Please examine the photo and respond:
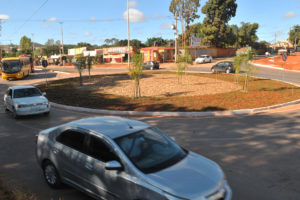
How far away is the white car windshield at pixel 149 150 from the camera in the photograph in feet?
14.1

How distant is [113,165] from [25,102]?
1009 centimetres

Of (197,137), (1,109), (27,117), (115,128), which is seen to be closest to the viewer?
(115,128)

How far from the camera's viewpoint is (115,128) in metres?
4.95

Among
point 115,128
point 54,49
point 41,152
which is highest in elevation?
point 54,49

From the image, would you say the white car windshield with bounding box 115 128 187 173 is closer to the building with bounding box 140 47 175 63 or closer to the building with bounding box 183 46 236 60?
the building with bounding box 140 47 175 63

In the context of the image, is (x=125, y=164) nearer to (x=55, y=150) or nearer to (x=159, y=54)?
(x=55, y=150)

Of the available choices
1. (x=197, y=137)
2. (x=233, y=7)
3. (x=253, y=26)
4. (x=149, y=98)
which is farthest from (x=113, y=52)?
(x=197, y=137)

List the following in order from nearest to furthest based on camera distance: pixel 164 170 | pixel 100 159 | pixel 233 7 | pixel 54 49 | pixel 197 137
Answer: pixel 164 170
pixel 100 159
pixel 197 137
pixel 233 7
pixel 54 49

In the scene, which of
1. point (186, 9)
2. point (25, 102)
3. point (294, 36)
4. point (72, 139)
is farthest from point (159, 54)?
point (294, 36)

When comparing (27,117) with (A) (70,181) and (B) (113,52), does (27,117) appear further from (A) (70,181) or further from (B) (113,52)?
(B) (113,52)

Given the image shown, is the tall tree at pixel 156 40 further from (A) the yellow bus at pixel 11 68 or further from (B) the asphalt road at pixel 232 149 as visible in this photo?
(B) the asphalt road at pixel 232 149

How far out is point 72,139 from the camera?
5.23 meters

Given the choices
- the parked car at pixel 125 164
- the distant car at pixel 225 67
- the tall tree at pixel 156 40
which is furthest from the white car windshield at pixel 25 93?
the tall tree at pixel 156 40

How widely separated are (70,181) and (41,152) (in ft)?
3.88
